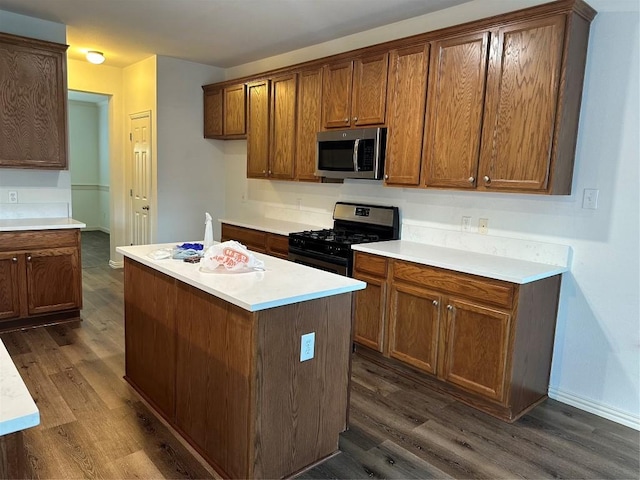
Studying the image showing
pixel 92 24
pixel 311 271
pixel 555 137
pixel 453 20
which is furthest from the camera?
pixel 92 24

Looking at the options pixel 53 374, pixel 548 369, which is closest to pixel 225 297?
pixel 53 374

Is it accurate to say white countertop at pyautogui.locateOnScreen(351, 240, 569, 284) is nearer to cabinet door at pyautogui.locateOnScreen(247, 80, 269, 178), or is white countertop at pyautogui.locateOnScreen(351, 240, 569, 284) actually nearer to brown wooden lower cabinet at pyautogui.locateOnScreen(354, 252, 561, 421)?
brown wooden lower cabinet at pyautogui.locateOnScreen(354, 252, 561, 421)

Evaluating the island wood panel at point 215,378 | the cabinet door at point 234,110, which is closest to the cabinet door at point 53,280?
the cabinet door at point 234,110

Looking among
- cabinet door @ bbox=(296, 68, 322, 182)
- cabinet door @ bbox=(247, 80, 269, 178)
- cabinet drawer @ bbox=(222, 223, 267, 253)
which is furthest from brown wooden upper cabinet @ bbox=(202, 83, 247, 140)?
cabinet drawer @ bbox=(222, 223, 267, 253)

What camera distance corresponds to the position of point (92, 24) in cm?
402

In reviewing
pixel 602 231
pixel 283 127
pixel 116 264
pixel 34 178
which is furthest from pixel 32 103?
pixel 602 231

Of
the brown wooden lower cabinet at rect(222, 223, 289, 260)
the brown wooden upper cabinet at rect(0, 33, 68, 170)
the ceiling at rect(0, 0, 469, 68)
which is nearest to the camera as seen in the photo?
the ceiling at rect(0, 0, 469, 68)

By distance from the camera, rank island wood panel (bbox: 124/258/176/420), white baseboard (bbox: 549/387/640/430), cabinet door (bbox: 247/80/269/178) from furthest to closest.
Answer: cabinet door (bbox: 247/80/269/178)
white baseboard (bbox: 549/387/640/430)
island wood panel (bbox: 124/258/176/420)

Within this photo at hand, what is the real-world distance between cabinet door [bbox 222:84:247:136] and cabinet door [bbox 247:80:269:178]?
0.10 metres

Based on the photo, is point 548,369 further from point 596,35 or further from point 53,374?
point 53,374

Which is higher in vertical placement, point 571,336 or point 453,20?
point 453,20

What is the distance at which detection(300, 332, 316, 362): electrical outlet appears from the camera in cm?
199

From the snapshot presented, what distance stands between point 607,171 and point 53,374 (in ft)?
12.3

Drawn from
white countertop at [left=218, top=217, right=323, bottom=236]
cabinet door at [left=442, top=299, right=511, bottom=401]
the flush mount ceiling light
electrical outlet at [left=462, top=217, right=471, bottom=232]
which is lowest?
cabinet door at [left=442, top=299, right=511, bottom=401]
